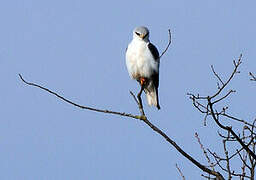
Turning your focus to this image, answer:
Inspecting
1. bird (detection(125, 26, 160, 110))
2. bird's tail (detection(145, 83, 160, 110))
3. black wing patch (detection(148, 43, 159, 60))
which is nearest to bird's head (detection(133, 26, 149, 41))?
bird (detection(125, 26, 160, 110))

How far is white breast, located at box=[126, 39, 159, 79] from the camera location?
8.98 m

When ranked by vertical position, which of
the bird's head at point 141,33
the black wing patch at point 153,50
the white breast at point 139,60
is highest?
the bird's head at point 141,33

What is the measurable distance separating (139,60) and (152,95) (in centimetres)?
105

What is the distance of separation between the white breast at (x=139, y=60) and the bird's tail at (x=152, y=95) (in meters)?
0.68

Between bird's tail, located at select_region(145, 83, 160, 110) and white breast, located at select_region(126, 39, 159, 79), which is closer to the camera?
white breast, located at select_region(126, 39, 159, 79)

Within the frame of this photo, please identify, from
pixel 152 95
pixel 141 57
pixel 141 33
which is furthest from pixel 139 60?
pixel 152 95

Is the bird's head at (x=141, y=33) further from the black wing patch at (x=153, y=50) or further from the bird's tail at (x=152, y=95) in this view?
the bird's tail at (x=152, y=95)

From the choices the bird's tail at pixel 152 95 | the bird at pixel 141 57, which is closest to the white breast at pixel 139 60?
the bird at pixel 141 57

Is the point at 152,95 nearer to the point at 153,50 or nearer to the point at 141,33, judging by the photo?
the point at 153,50

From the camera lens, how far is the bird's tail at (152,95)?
973 centimetres

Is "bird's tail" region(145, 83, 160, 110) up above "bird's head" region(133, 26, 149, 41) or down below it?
below

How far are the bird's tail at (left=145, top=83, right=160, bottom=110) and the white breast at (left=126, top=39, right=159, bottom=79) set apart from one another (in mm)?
677

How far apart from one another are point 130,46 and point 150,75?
588 mm

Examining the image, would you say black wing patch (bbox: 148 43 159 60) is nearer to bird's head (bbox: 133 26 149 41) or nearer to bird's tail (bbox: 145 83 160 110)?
bird's head (bbox: 133 26 149 41)
